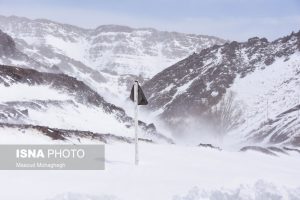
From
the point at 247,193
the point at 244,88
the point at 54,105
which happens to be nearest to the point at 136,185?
the point at 247,193

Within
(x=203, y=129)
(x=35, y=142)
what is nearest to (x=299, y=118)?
(x=203, y=129)

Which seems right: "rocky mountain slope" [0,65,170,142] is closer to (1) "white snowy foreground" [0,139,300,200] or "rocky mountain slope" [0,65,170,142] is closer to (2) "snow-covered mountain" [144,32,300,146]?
(1) "white snowy foreground" [0,139,300,200]

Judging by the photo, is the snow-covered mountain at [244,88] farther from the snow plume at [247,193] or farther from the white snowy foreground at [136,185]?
the snow plume at [247,193]

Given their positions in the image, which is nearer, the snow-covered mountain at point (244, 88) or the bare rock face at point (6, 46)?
the bare rock face at point (6, 46)

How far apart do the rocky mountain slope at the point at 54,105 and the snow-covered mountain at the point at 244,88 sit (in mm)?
57567

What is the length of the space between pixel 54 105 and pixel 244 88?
11077 centimetres

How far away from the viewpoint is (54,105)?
51.7 metres

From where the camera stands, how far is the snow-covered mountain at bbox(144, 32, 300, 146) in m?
127

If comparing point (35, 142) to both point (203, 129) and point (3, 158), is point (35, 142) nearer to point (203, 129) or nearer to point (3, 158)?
point (3, 158)

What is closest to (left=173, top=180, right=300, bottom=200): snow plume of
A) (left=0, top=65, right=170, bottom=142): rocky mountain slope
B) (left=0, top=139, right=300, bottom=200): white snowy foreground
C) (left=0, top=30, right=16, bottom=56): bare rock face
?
(left=0, top=139, right=300, bottom=200): white snowy foreground

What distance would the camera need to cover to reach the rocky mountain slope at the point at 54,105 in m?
45.8

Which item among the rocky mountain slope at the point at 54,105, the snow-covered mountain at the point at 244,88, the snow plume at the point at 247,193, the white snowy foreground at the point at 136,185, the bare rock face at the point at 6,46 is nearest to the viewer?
the white snowy foreground at the point at 136,185

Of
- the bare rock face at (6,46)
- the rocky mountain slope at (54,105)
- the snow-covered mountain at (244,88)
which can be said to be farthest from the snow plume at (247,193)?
the snow-covered mountain at (244,88)

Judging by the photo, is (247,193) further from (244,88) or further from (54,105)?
(244,88)
